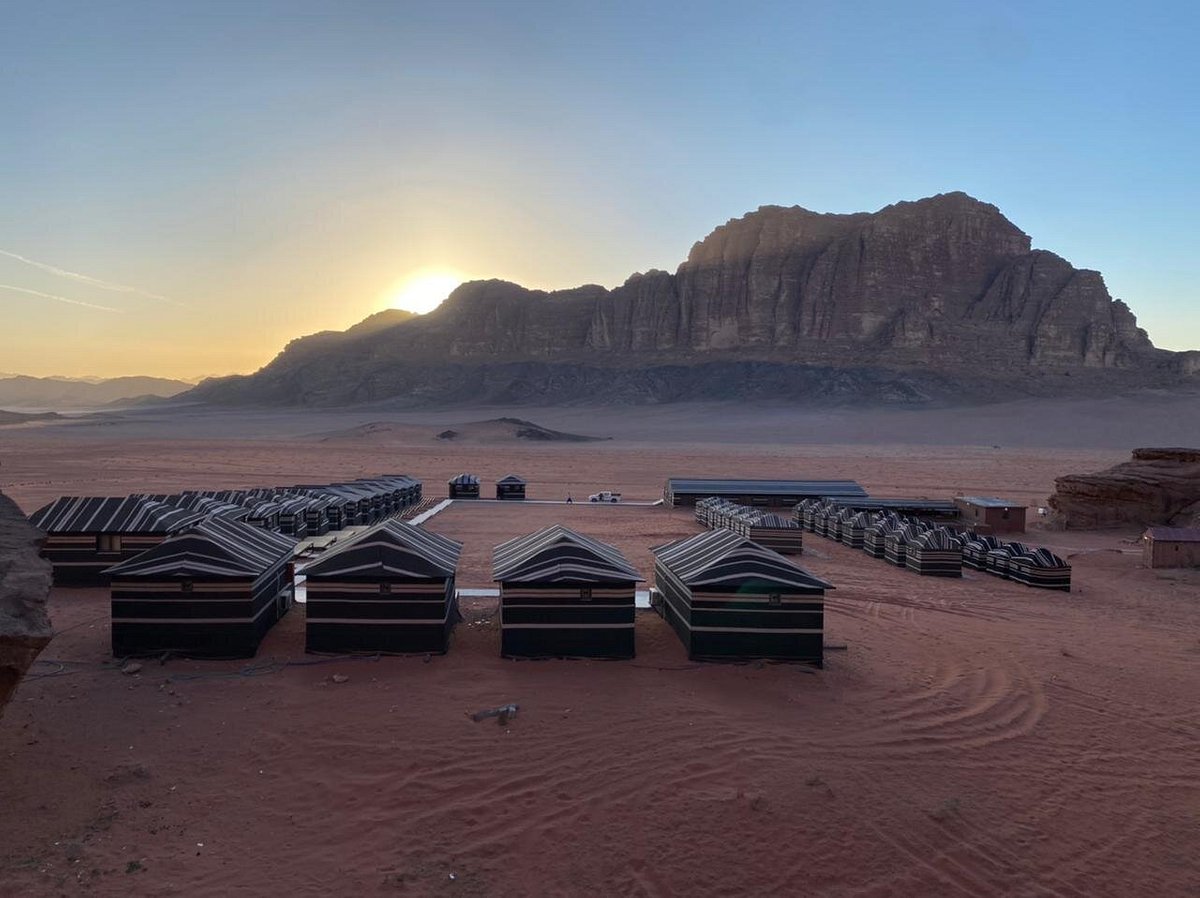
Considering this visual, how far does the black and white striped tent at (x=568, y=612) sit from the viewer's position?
11.1 m

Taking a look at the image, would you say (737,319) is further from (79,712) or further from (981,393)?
(79,712)

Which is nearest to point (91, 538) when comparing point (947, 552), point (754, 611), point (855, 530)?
point (754, 611)

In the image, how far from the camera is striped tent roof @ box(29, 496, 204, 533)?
15195mm

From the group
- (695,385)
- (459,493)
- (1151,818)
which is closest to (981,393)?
(695,385)

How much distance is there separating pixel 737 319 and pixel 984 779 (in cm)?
13836

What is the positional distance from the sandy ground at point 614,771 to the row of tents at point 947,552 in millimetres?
5657

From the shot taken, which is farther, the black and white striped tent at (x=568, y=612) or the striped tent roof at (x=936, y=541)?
the striped tent roof at (x=936, y=541)

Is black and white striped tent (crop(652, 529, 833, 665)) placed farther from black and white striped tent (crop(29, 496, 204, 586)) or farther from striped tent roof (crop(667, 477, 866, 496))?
striped tent roof (crop(667, 477, 866, 496))

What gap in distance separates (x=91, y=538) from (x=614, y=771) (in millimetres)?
12648

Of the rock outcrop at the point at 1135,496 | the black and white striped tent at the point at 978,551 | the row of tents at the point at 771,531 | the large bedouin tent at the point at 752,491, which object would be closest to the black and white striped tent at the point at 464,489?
the large bedouin tent at the point at 752,491

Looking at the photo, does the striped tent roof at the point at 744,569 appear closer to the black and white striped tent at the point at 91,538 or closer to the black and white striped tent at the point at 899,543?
the black and white striped tent at the point at 91,538

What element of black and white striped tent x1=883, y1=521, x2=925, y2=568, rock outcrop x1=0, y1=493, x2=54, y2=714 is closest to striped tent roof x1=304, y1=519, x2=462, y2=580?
rock outcrop x1=0, y1=493, x2=54, y2=714

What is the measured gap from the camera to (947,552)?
20.9 metres

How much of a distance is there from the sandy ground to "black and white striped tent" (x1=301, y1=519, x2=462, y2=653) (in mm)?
376
